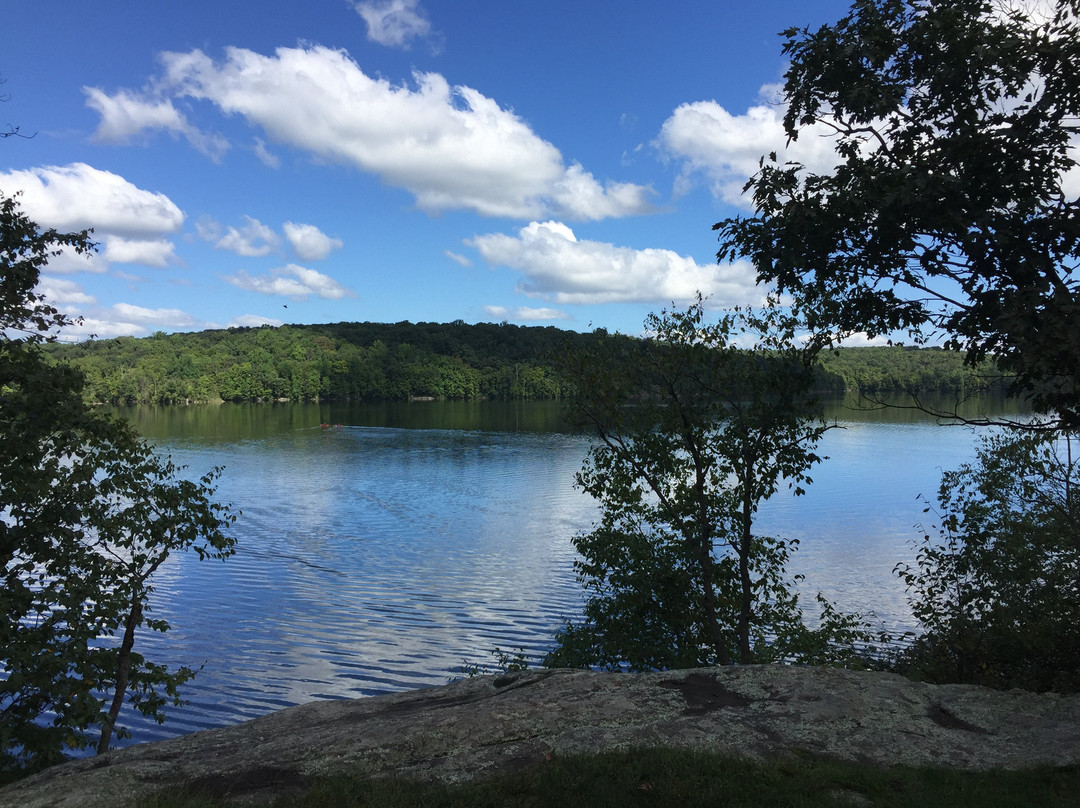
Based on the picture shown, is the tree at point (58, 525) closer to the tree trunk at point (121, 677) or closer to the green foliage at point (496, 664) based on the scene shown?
the tree trunk at point (121, 677)

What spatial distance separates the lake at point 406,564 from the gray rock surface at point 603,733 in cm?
1176

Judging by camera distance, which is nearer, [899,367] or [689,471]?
[689,471]

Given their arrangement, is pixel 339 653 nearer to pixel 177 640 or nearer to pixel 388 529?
pixel 177 640

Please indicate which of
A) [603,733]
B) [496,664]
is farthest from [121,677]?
[496,664]

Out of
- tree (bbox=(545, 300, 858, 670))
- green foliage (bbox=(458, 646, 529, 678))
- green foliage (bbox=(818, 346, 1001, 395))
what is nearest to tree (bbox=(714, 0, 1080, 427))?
tree (bbox=(545, 300, 858, 670))

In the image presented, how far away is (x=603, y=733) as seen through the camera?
6.94 meters

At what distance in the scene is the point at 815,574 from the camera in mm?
28609

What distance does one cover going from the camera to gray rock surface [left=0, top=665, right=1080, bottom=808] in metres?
6.43

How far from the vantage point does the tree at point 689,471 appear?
13641mm

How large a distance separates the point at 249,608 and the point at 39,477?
15.9 m

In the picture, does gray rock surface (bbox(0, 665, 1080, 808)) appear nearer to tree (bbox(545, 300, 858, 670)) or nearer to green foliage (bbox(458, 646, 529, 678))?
tree (bbox(545, 300, 858, 670))

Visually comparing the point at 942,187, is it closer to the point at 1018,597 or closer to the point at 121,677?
the point at 1018,597

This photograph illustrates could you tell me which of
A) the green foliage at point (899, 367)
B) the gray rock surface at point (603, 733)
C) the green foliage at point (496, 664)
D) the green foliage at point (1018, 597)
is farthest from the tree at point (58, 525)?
the green foliage at point (899, 367)

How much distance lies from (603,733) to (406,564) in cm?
2718
